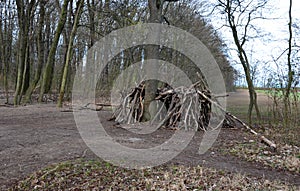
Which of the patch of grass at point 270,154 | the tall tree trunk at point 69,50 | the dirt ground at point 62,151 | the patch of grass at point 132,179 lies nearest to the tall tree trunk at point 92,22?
the tall tree trunk at point 69,50

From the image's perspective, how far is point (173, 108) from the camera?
8.10m

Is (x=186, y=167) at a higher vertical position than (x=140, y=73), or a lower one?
lower

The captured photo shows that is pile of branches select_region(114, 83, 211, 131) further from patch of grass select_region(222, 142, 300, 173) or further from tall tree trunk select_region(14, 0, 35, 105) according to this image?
tall tree trunk select_region(14, 0, 35, 105)

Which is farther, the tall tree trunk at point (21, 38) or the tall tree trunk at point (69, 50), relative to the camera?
the tall tree trunk at point (21, 38)

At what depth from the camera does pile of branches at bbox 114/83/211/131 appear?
25.6ft

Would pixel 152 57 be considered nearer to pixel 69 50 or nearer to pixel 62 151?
pixel 69 50

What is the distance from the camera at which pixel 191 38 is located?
48.0 ft

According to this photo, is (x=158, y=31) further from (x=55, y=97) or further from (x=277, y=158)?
(x=55, y=97)

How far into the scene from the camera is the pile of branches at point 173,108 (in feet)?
25.6

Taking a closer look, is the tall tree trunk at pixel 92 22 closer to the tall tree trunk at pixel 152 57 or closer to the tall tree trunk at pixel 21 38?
the tall tree trunk at pixel 21 38

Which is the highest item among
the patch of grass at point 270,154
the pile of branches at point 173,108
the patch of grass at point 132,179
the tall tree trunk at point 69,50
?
the tall tree trunk at point 69,50

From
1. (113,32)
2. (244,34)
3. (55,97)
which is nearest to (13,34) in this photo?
(55,97)

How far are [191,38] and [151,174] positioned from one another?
11.9 m

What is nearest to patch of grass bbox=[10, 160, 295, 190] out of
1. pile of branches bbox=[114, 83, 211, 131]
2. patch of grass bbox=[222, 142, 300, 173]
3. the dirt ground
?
the dirt ground
